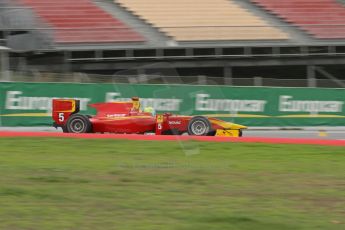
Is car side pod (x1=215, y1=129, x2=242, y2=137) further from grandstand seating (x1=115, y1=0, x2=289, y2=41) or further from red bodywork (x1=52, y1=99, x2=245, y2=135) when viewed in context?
grandstand seating (x1=115, y1=0, x2=289, y2=41)

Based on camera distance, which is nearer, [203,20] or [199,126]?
[199,126]

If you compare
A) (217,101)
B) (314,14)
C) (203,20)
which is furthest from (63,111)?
(314,14)

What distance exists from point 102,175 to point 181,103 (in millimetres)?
10438

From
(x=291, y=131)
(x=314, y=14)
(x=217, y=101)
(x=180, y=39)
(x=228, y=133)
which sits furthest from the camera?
(x=314, y=14)

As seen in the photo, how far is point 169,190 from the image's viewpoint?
7.18 meters

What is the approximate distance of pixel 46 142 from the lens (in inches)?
541

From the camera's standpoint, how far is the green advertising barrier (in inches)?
867

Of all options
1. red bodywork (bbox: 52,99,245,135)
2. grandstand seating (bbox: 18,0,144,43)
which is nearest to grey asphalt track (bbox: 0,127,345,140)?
red bodywork (bbox: 52,99,245,135)

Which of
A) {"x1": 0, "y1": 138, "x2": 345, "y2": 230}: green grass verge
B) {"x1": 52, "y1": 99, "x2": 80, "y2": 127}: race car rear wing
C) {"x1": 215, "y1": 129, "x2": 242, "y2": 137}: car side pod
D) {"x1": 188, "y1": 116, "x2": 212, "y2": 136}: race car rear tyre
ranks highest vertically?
{"x1": 52, "y1": 99, "x2": 80, "y2": 127}: race car rear wing

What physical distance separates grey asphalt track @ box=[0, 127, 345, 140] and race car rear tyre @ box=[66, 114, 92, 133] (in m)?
3.43

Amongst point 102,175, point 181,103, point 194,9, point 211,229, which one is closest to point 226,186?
point 102,175

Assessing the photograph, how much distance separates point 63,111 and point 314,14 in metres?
21.9

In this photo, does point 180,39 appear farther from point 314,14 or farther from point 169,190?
point 169,190

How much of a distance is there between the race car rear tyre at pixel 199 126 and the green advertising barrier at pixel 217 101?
2.99 m
